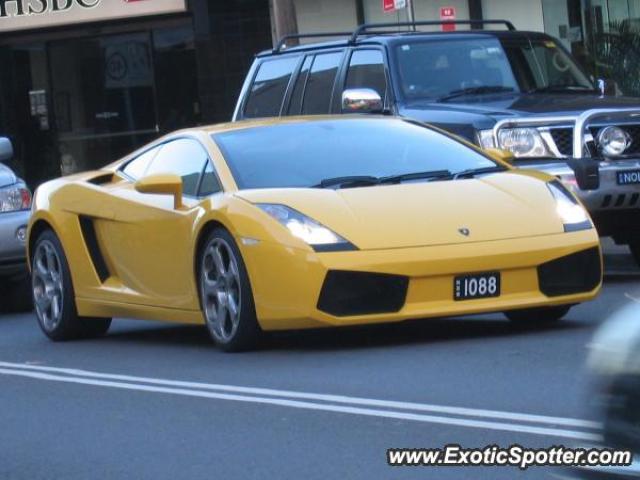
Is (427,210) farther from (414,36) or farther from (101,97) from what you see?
(101,97)

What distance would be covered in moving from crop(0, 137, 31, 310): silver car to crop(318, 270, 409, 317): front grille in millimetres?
5325

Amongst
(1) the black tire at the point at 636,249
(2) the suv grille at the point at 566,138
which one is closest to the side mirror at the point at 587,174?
(2) the suv grille at the point at 566,138

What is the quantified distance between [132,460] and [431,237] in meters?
2.63

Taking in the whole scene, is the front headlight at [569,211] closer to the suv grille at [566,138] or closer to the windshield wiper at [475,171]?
the windshield wiper at [475,171]

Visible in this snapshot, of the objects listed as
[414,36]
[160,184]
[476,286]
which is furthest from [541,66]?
[476,286]

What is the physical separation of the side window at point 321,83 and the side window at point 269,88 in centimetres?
28

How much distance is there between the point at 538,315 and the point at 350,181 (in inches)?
51.5

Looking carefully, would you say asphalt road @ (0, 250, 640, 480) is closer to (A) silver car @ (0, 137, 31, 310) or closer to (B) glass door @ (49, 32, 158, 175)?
(A) silver car @ (0, 137, 31, 310)

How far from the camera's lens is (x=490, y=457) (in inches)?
229

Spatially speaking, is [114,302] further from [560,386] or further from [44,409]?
[560,386]

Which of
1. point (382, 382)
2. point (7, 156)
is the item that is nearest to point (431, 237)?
point (382, 382)

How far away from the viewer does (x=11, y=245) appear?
13180 mm

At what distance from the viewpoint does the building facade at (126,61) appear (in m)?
26.2

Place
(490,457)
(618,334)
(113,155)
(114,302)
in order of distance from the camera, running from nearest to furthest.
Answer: (618,334)
(490,457)
(114,302)
(113,155)
